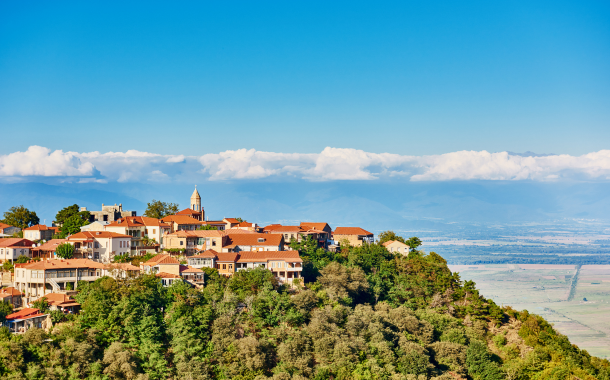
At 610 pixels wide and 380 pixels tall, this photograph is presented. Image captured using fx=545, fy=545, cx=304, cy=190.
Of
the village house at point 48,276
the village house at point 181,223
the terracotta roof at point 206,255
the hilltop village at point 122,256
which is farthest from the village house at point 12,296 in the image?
the village house at point 181,223

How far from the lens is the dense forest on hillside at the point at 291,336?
4519cm

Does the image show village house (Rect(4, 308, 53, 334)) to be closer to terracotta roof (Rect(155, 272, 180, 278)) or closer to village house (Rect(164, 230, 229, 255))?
terracotta roof (Rect(155, 272, 180, 278))

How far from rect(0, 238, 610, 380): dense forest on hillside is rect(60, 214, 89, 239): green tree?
19.6 metres

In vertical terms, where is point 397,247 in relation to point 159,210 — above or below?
below

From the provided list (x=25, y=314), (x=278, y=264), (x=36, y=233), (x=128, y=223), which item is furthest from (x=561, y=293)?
(x=25, y=314)

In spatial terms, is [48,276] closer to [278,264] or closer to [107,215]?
[278,264]

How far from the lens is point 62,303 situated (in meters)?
49.8

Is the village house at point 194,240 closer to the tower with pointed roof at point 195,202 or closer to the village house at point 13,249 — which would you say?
the village house at point 13,249

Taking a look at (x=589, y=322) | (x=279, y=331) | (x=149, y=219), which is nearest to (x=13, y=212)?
(x=149, y=219)

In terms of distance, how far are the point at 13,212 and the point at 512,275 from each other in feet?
467

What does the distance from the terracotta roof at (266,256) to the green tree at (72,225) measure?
23193 millimetres

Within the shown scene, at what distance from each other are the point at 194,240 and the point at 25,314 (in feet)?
76.8

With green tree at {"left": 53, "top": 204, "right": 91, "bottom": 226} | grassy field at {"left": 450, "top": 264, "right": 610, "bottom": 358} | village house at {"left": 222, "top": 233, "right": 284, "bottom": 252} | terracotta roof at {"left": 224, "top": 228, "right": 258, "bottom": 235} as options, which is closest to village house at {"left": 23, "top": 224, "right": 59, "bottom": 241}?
green tree at {"left": 53, "top": 204, "right": 91, "bottom": 226}

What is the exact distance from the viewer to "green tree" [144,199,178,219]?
84750mm
